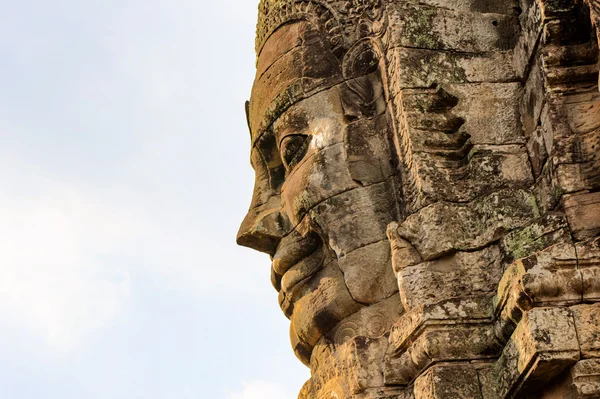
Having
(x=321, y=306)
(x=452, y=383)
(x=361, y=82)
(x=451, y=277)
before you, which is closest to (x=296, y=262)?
(x=321, y=306)

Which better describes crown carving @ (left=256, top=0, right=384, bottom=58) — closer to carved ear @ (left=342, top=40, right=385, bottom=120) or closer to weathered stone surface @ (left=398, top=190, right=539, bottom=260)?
carved ear @ (left=342, top=40, right=385, bottom=120)

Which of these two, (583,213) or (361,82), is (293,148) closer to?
(361,82)

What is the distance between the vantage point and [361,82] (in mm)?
9555

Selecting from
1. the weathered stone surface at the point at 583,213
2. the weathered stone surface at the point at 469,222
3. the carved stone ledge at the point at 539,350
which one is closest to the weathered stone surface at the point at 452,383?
the carved stone ledge at the point at 539,350

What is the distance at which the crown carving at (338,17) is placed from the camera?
Result: 9.62 meters

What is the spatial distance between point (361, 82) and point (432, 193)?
54.4 inches

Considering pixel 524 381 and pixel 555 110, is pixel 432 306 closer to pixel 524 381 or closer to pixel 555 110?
pixel 524 381

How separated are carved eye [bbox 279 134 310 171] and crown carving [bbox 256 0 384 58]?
2.44 feet

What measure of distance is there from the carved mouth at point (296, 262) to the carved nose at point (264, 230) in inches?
4.1

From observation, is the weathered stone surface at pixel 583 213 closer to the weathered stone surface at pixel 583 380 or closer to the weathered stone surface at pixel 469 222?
the weathered stone surface at pixel 469 222

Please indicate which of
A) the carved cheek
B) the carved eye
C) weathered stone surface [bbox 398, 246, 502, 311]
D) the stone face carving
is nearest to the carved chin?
the stone face carving

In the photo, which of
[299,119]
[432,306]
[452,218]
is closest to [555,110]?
[452,218]

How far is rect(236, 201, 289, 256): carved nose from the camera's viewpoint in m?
9.73

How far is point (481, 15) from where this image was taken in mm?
9305
